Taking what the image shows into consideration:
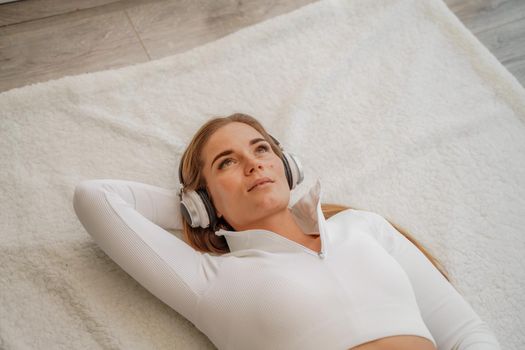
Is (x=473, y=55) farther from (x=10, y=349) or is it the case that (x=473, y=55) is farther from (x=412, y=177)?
(x=10, y=349)

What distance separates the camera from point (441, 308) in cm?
132

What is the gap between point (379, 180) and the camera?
174 cm

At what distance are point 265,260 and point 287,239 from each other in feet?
0.23

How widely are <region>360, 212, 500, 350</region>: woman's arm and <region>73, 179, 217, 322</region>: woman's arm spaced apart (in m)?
0.48

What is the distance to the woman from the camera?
3.92 ft

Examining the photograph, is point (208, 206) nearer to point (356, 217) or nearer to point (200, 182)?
point (200, 182)

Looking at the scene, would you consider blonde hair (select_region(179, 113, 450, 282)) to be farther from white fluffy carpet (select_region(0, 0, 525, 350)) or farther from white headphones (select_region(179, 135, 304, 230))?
white fluffy carpet (select_region(0, 0, 525, 350))

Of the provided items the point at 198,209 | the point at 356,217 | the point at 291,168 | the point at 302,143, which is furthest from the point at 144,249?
the point at 302,143

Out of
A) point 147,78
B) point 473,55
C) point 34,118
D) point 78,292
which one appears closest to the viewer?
point 78,292

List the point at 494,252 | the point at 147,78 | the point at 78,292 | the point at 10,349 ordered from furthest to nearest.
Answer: the point at 147,78, the point at 494,252, the point at 78,292, the point at 10,349

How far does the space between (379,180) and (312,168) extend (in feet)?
0.69

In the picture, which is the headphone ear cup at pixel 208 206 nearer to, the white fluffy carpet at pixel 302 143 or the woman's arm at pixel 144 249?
the woman's arm at pixel 144 249

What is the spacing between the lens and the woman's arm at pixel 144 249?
1.27m

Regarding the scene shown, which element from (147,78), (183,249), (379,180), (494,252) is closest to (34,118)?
(147,78)
